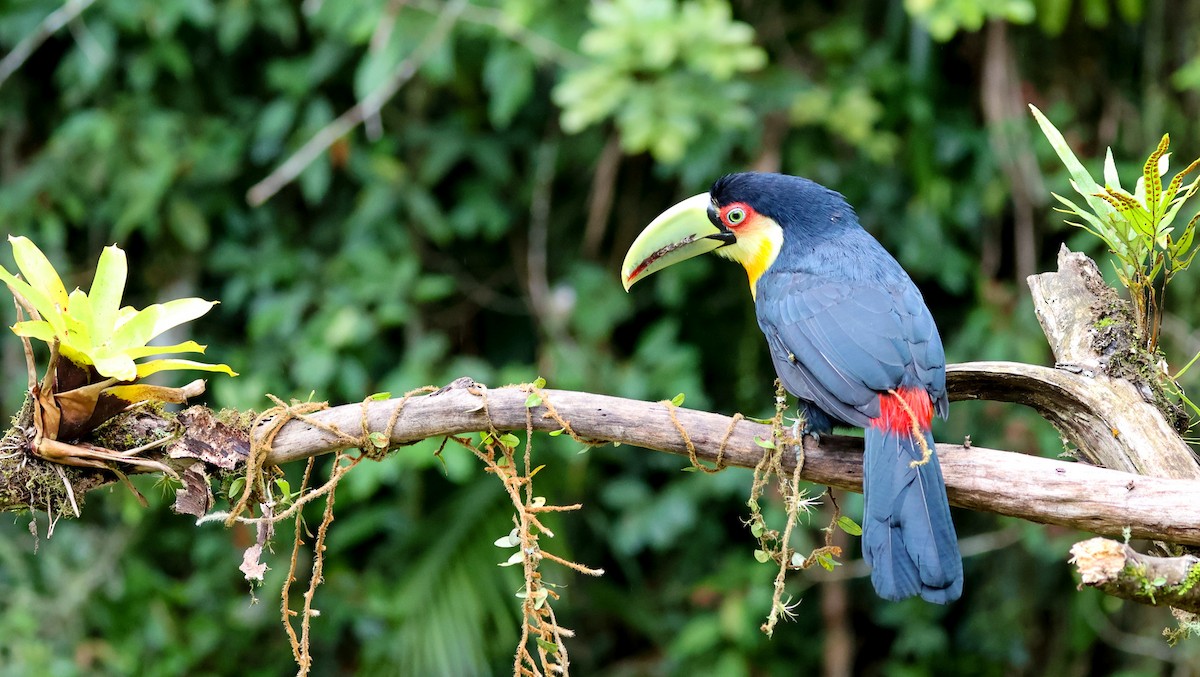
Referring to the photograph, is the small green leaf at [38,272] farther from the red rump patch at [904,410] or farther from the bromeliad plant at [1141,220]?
the bromeliad plant at [1141,220]

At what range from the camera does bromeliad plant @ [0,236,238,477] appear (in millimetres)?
1900

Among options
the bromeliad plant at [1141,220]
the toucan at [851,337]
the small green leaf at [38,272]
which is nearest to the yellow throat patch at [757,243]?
the toucan at [851,337]

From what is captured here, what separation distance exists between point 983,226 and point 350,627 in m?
2.76

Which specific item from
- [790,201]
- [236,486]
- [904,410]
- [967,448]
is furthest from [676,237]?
[236,486]

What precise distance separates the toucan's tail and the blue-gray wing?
14 cm

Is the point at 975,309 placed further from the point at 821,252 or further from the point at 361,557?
the point at 361,557

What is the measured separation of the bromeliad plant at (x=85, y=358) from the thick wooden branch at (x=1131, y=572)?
1343mm

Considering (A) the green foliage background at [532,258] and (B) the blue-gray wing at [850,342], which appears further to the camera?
(A) the green foliage background at [532,258]

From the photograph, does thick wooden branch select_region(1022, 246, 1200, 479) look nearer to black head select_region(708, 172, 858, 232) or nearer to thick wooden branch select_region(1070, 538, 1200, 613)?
thick wooden branch select_region(1070, 538, 1200, 613)

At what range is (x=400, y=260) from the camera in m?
4.12

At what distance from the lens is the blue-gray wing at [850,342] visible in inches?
89.6

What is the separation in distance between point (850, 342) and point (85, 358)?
1.43 m

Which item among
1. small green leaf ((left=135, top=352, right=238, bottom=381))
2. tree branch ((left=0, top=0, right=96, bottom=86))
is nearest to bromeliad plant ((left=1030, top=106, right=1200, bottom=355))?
small green leaf ((left=135, top=352, right=238, bottom=381))

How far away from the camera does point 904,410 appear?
7.23ft
